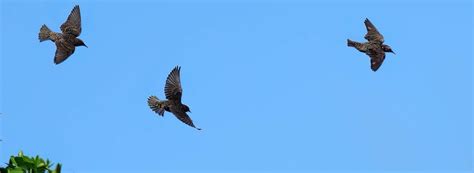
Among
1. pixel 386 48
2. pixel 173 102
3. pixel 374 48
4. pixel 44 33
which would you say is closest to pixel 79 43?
pixel 44 33

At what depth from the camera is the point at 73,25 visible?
23516 mm

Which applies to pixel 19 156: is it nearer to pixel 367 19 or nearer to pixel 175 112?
pixel 175 112

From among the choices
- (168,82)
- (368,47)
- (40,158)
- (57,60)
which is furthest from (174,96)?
(40,158)

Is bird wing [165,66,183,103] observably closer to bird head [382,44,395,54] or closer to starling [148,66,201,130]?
starling [148,66,201,130]

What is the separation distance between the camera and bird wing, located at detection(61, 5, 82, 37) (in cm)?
2341

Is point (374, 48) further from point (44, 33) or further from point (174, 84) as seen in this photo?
point (44, 33)

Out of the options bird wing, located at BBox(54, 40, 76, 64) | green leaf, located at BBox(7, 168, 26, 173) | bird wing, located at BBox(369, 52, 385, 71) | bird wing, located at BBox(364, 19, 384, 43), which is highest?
bird wing, located at BBox(364, 19, 384, 43)

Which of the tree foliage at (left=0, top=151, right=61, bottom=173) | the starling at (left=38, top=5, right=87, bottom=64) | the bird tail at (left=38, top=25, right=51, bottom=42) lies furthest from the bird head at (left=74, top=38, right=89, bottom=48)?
the tree foliage at (left=0, top=151, right=61, bottom=173)

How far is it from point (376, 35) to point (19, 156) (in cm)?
1394

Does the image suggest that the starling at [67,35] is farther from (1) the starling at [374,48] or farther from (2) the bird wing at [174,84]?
(1) the starling at [374,48]

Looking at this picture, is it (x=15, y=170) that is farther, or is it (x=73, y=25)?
(x=73, y=25)

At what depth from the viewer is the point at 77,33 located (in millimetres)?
23469

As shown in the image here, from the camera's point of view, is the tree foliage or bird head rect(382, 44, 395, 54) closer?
the tree foliage

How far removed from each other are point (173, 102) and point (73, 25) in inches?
142
